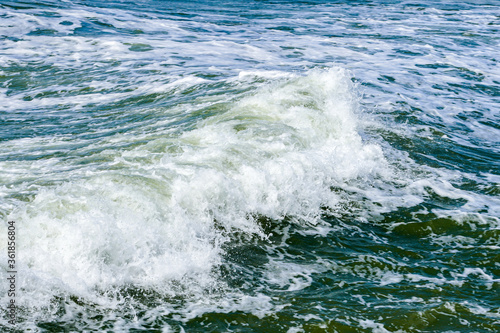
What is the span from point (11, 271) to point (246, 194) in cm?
278

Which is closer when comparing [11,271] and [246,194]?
[11,271]

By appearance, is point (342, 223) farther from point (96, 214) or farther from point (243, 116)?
point (243, 116)

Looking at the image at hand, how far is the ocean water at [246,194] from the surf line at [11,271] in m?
0.04

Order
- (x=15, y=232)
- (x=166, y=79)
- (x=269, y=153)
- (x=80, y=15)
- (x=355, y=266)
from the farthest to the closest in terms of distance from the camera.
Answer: (x=80, y=15) < (x=166, y=79) < (x=269, y=153) < (x=355, y=266) < (x=15, y=232)

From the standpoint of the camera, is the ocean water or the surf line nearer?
the surf line

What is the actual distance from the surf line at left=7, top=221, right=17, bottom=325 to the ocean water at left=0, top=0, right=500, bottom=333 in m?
0.04

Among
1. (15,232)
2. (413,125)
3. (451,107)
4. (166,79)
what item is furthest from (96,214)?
(451,107)

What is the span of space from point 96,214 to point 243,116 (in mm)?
4200

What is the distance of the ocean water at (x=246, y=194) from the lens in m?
4.68

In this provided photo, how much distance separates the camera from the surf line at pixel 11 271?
4266mm

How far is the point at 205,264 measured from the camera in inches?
206

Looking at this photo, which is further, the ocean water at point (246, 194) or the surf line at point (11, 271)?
the ocean water at point (246, 194)

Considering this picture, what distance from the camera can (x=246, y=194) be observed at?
6633mm

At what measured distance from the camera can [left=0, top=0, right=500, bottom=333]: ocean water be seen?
468 centimetres
